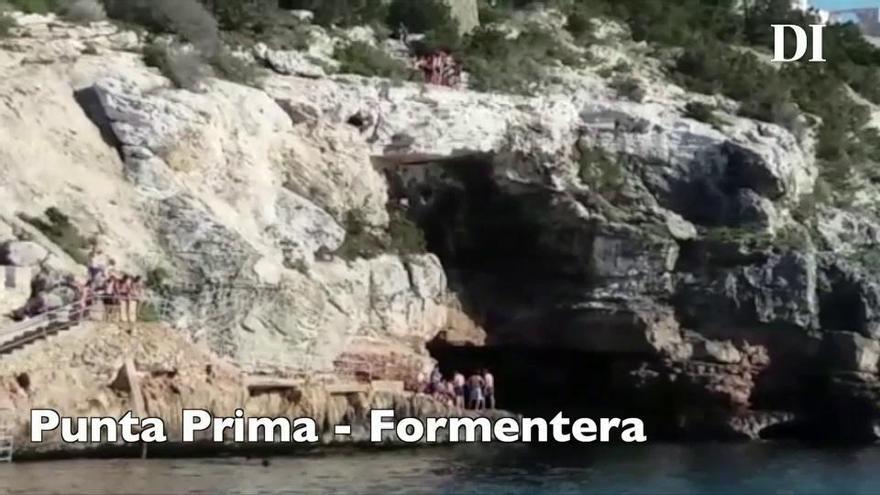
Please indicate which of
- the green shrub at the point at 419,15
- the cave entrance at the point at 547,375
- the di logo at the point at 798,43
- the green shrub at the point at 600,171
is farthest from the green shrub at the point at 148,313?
the di logo at the point at 798,43

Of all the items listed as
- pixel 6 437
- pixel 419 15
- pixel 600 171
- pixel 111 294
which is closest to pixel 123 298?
pixel 111 294

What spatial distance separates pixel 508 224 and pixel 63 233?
11058 millimetres

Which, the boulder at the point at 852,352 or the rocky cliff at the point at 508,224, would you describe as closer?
the rocky cliff at the point at 508,224

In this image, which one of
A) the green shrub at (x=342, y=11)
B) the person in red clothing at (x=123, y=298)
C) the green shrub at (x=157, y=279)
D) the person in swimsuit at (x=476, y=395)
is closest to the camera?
the person in red clothing at (x=123, y=298)

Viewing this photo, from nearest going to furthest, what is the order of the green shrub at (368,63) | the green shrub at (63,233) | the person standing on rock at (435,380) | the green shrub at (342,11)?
the green shrub at (63,233) → the person standing on rock at (435,380) → the green shrub at (368,63) → the green shrub at (342,11)

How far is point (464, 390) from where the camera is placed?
3559 cm

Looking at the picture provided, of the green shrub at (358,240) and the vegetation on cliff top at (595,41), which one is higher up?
the vegetation on cliff top at (595,41)

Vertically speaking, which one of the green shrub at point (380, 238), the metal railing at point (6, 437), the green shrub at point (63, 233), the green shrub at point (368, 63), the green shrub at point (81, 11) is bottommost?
the metal railing at point (6, 437)

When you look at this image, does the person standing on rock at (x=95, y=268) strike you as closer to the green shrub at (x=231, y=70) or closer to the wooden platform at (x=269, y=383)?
the wooden platform at (x=269, y=383)

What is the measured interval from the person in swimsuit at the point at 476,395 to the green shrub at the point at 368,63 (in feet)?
21.3

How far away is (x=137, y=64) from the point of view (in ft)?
114

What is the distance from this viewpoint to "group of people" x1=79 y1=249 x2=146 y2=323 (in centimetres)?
2842

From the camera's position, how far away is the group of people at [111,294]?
93.2 ft

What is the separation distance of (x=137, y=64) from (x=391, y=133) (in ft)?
16.6
